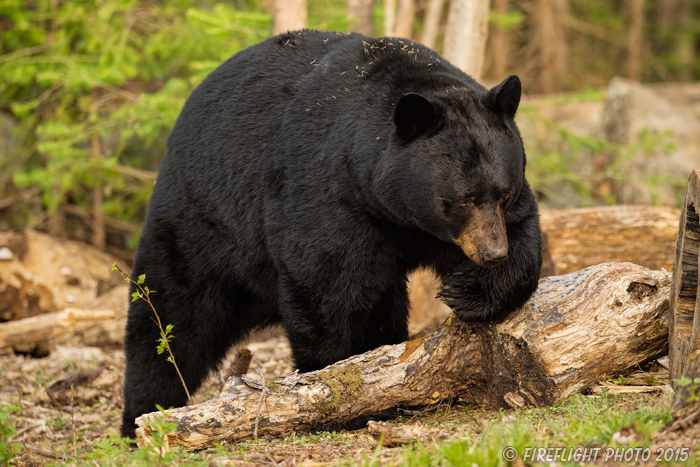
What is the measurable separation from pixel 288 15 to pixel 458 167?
3852 millimetres

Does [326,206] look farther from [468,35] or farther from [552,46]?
[552,46]

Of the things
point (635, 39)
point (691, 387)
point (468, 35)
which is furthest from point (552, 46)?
point (691, 387)

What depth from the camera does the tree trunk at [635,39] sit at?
54.6ft

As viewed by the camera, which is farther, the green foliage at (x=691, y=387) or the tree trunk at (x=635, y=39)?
the tree trunk at (x=635, y=39)

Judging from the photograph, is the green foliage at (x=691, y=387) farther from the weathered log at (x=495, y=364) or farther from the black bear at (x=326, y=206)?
the black bear at (x=326, y=206)

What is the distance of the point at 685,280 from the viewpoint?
3133 mm

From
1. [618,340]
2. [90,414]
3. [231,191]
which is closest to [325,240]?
[231,191]

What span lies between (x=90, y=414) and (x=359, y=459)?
127 inches

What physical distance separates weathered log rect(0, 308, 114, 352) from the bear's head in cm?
393

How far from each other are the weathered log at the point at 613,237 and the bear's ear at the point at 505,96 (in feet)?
8.45

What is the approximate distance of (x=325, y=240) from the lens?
336 cm

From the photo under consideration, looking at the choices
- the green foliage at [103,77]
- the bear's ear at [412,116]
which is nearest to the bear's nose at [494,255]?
the bear's ear at [412,116]

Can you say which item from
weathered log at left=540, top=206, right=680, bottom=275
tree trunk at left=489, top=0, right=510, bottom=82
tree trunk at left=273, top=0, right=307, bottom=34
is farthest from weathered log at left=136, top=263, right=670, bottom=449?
tree trunk at left=489, top=0, right=510, bottom=82

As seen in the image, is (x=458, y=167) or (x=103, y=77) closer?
(x=458, y=167)
